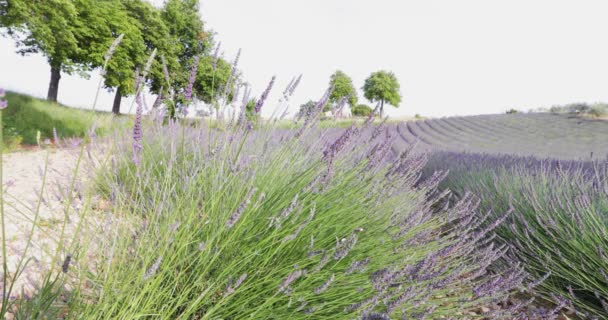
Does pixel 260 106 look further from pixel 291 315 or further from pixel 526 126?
pixel 526 126

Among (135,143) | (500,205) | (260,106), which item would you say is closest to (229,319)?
(135,143)

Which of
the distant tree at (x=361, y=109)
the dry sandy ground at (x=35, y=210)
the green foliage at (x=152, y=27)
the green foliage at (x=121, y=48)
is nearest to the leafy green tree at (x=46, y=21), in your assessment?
the green foliage at (x=121, y=48)

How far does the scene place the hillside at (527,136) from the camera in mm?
10586

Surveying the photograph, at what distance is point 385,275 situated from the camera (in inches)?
44.9

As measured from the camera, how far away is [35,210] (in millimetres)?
2613

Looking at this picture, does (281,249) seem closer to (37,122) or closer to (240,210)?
(240,210)

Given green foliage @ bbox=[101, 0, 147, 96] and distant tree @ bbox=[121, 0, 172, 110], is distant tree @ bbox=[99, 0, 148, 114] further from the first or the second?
distant tree @ bbox=[121, 0, 172, 110]

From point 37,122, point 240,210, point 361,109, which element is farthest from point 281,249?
point 361,109

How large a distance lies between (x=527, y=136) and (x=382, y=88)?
24596 millimetres

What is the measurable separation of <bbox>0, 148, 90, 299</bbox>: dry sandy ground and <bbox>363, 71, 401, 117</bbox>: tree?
113 feet

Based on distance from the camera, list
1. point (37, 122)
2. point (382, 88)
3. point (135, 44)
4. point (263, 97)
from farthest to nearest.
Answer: point (382, 88) → point (135, 44) → point (37, 122) → point (263, 97)

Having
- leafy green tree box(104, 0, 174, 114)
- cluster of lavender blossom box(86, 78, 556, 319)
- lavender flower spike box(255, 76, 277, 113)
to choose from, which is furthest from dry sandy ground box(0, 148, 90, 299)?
leafy green tree box(104, 0, 174, 114)

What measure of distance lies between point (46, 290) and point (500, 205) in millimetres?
3487

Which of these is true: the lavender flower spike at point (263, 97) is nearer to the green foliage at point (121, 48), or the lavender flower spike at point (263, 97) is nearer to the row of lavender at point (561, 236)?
the row of lavender at point (561, 236)
